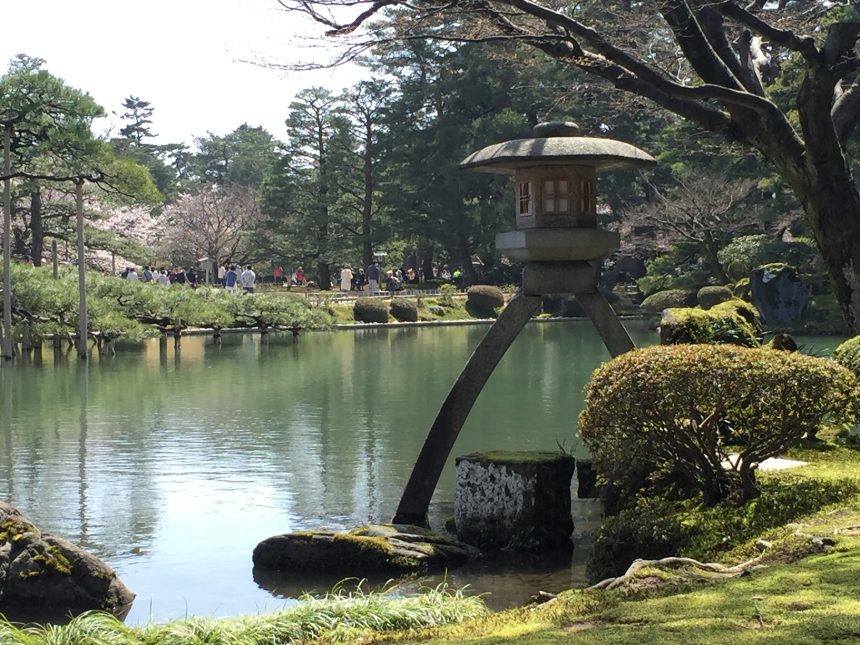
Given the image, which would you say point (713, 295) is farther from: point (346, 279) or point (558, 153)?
point (558, 153)

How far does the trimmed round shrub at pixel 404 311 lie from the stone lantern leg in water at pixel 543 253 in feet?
104

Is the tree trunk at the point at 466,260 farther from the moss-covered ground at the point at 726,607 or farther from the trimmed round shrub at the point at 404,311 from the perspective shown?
the moss-covered ground at the point at 726,607

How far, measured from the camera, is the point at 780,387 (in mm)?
6691

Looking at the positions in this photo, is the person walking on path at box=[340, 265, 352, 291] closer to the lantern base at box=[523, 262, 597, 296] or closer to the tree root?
the lantern base at box=[523, 262, 597, 296]

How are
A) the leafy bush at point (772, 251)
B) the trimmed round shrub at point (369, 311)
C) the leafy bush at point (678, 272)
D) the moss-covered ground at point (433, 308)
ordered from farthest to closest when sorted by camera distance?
the moss-covered ground at point (433, 308)
the trimmed round shrub at point (369, 311)
the leafy bush at point (678, 272)
the leafy bush at point (772, 251)

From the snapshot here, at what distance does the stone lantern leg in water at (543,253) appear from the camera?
9.33 metres

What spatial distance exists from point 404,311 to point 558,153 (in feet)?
105

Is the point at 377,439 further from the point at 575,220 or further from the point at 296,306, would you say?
the point at 296,306

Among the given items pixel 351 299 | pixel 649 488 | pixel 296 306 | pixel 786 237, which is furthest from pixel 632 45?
pixel 351 299

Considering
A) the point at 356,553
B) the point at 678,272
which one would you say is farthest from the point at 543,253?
the point at 678,272

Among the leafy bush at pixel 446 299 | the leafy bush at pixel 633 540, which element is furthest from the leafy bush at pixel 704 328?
the leafy bush at pixel 446 299

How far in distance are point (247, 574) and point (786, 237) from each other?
33360 millimetres

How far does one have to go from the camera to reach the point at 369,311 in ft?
131

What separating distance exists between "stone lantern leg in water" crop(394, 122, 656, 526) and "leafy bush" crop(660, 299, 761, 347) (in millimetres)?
617
